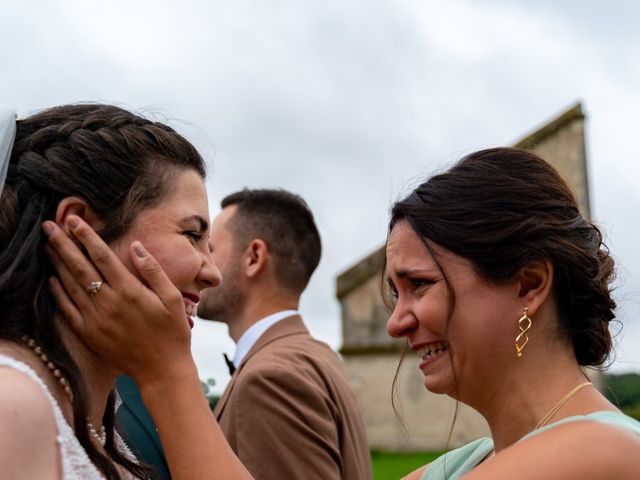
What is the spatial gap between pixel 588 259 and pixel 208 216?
1322 millimetres

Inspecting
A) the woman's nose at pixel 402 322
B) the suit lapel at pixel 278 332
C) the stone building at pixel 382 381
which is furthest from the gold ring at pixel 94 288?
the stone building at pixel 382 381

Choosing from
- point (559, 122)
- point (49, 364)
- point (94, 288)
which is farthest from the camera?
point (559, 122)

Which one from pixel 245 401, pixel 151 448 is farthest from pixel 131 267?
pixel 245 401

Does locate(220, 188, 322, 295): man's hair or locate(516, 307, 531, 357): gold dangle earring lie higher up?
locate(516, 307, 531, 357): gold dangle earring

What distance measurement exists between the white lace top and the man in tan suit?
7.49ft

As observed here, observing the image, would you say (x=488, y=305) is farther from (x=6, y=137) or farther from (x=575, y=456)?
(x=6, y=137)

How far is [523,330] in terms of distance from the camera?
11.5 feet

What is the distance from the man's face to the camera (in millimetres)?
6773

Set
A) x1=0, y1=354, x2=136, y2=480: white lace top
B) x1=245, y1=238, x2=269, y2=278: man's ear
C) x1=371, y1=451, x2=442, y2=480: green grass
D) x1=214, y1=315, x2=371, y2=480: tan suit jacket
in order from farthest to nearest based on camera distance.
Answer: x1=371, y1=451, x2=442, y2=480: green grass < x1=245, y1=238, x2=269, y2=278: man's ear < x1=214, y1=315, x2=371, y2=480: tan suit jacket < x1=0, y1=354, x2=136, y2=480: white lace top

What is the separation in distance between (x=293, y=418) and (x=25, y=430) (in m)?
2.77

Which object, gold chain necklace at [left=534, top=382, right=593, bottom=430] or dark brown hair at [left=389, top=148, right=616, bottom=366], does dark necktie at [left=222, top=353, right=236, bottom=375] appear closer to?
dark brown hair at [left=389, top=148, right=616, bottom=366]

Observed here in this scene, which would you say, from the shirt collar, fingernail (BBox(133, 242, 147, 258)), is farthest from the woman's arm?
the shirt collar

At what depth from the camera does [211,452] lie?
3504mm

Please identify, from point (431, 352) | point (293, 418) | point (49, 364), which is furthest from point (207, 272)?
point (293, 418)
